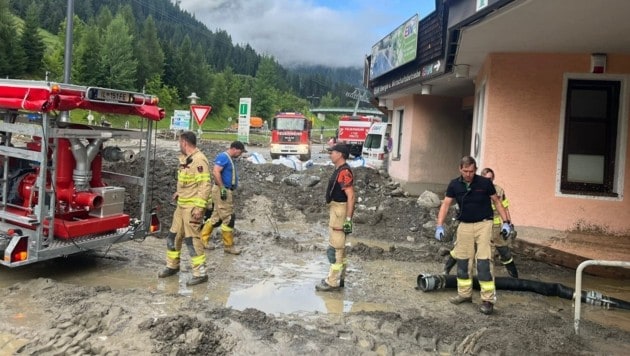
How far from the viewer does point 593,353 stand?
5.17 meters

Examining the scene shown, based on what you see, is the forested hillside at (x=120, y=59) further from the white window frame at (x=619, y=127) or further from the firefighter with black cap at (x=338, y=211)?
the firefighter with black cap at (x=338, y=211)

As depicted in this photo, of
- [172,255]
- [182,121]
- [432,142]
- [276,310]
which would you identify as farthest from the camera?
[182,121]

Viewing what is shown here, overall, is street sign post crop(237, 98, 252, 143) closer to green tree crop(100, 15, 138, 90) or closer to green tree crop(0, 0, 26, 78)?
green tree crop(0, 0, 26, 78)

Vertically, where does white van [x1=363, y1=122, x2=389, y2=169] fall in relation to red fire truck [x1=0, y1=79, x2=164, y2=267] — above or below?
above

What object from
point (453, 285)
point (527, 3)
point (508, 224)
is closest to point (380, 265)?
point (453, 285)

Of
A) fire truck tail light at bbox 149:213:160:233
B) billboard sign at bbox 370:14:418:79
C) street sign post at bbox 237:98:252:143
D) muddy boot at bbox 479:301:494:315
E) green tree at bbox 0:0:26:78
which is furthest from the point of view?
green tree at bbox 0:0:26:78

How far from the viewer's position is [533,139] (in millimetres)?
9906

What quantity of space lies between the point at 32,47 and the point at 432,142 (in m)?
74.8

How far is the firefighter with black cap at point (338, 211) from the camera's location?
22.9 ft

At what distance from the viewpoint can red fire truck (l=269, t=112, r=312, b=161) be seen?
1387 inches

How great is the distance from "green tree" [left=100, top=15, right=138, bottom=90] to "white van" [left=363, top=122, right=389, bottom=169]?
62738mm

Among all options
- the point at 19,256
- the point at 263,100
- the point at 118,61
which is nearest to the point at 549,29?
the point at 19,256

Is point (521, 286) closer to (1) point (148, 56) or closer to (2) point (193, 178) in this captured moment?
(2) point (193, 178)

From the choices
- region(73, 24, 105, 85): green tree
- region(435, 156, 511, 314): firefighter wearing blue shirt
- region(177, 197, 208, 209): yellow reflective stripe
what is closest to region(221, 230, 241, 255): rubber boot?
region(177, 197, 208, 209): yellow reflective stripe
